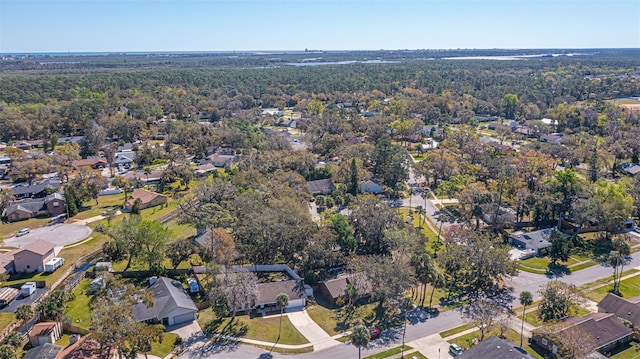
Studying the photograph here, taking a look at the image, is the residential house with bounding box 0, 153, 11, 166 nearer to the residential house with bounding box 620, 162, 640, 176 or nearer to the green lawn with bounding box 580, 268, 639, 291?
the green lawn with bounding box 580, 268, 639, 291

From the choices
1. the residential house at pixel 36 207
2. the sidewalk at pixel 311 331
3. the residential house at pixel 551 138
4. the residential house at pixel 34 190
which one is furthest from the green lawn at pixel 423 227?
the residential house at pixel 551 138

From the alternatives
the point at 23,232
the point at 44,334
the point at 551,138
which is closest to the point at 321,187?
the point at 23,232

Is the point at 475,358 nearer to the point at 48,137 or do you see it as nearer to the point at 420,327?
the point at 420,327

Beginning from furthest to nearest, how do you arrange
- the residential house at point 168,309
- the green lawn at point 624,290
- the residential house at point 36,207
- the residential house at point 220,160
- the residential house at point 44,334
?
1. the residential house at point 220,160
2. the residential house at point 36,207
3. the green lawn at point 624,290
4. the residential house at point 168,309
5. the residential house at point 44,334

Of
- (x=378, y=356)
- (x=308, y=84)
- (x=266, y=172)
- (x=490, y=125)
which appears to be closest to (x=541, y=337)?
(x=378, y=356)

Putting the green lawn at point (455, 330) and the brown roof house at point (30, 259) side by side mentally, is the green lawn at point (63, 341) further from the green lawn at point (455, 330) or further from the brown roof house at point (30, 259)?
the green lawn at point (455, 330)

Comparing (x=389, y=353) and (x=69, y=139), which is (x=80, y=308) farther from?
(x=69, y=139)
